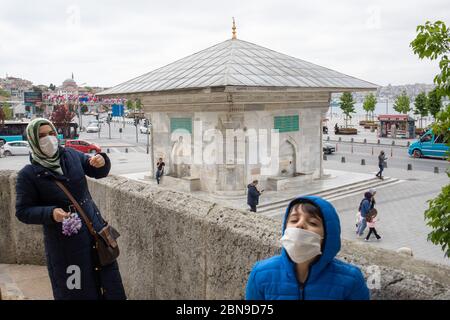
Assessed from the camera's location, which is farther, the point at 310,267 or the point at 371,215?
the point at 371,215

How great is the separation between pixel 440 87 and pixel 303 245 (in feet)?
12.4

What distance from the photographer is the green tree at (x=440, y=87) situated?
193 inches

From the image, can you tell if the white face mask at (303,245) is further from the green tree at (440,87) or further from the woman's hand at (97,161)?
the green tree at (440,87)

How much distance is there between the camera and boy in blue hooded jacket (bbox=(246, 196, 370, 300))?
2.06 meters

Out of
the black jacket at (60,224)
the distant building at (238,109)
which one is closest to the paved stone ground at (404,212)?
the distant building at (238,109)

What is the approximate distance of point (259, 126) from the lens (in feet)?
59.1

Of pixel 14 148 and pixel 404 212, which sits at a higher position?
pixel 14 148

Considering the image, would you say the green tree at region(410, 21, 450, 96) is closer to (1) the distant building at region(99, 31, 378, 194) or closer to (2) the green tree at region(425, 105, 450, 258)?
(2) the green tree at region(425, 105, 450, 258)

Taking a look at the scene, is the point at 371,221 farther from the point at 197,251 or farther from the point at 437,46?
the point at 197,251

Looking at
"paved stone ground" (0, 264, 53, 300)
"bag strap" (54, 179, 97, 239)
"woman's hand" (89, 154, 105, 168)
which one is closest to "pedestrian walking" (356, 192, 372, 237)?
"paved stone ground" (0, 264, 53, 300)

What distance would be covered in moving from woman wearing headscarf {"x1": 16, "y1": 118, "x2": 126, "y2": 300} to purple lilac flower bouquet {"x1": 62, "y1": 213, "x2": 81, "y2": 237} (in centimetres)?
2

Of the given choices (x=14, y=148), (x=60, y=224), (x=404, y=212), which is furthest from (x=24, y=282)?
(x=14, y=148)

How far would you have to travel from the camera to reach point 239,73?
55.4 ft
